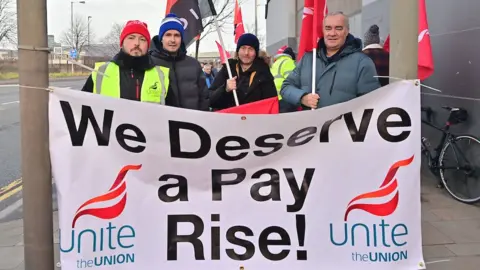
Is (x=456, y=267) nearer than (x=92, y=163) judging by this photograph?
No

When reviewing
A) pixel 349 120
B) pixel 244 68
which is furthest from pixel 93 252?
pixel 244 68

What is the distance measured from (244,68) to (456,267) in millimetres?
2434

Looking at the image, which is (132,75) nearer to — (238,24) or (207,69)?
(238,24)

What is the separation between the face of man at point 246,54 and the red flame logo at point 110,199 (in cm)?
219

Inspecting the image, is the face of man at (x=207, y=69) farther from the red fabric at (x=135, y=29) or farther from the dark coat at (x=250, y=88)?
the red fabric at (x=135, y=29)

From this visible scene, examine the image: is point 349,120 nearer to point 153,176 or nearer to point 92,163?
point 153,176

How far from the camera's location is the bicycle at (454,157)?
583 centimetres

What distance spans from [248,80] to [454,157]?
2698mm

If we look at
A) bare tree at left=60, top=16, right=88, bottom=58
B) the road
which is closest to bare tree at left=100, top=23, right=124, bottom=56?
bare tree at left=60, top=16, right=88, bottom=58

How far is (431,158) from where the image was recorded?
21.0 ft

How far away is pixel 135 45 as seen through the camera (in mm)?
3889

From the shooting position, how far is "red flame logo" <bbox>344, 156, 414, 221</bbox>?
3.08m

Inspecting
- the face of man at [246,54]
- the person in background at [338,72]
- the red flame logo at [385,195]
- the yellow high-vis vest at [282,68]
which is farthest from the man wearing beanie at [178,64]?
the yellow high-vis vest at [282,68]

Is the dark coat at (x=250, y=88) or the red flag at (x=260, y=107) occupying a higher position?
the dark coat at (x=250, y=88)
